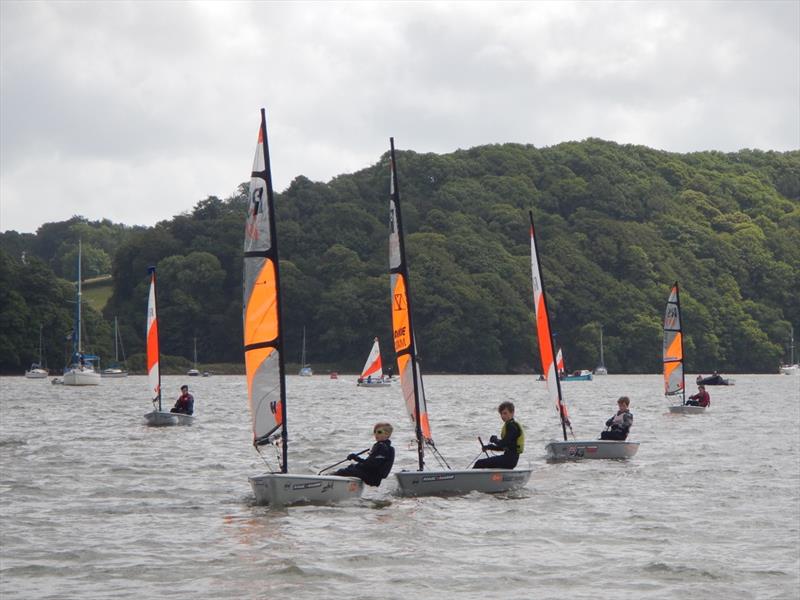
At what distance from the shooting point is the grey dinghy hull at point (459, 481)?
65.8ft

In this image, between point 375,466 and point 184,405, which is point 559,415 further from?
point 184,405

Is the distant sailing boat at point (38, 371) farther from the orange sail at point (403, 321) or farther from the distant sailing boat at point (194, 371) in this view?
the orange sail at point (403, 321)

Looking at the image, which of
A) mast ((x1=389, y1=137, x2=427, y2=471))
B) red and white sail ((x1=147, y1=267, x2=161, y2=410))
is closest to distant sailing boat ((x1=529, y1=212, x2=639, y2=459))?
mast ((x1=389, y1=137, x2=427, y2=471))

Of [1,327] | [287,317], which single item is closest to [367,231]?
[287,317]

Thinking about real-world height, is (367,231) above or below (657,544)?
above

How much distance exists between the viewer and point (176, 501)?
66.8 ft

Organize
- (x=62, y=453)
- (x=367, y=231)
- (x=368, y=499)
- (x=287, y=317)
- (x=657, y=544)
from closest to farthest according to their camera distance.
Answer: (x=657, y=544) < (x=368, y=499) < (x=62, y=453) < (x=287, y=317) < (x=367, y=231)

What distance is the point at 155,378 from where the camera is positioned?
40.0m

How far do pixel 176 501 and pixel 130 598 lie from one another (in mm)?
7317

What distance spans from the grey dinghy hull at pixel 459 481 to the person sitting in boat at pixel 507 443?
29cm

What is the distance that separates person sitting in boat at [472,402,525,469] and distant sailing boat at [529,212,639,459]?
18.2 ft

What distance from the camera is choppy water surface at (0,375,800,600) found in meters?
14.1

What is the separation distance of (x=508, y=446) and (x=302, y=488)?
4.02 m

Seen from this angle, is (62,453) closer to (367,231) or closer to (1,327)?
(1,327)
